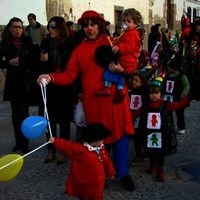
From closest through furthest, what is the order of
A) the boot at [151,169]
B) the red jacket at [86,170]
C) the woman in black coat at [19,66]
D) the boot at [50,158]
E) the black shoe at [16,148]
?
the red jacket at [86,170] → the boot at [151,169] → the boot at [50,158] → the woman in black coat at [19,66] → the black shoe at [16,148]

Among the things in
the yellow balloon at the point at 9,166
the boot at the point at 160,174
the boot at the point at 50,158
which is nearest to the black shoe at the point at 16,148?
the boot at the point at 50,158

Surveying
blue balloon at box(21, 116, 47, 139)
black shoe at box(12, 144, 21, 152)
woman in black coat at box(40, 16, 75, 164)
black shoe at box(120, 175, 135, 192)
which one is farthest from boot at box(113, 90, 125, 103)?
black shoe at box(12, 144, 21, 152)

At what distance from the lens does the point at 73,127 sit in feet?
27.2

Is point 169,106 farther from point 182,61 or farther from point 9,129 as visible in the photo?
point 9,129

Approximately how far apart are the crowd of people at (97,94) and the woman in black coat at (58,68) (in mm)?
11

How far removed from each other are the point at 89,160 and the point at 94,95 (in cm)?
98

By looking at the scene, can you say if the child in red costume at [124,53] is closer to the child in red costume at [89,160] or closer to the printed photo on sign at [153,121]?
the printed photo on sign at [153,121]

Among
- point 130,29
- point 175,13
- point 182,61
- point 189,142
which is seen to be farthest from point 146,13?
point 130,29

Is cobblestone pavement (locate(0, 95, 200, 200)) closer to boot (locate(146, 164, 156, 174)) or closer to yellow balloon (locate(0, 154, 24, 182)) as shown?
boot (locate(146, 164, 156, 174))

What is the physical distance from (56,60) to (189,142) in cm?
225

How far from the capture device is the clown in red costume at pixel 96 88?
4.86m

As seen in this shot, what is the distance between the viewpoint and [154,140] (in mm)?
5438

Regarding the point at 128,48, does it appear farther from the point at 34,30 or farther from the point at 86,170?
the point at 34,30

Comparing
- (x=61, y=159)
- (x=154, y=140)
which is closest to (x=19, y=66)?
(x=61, y=159)
